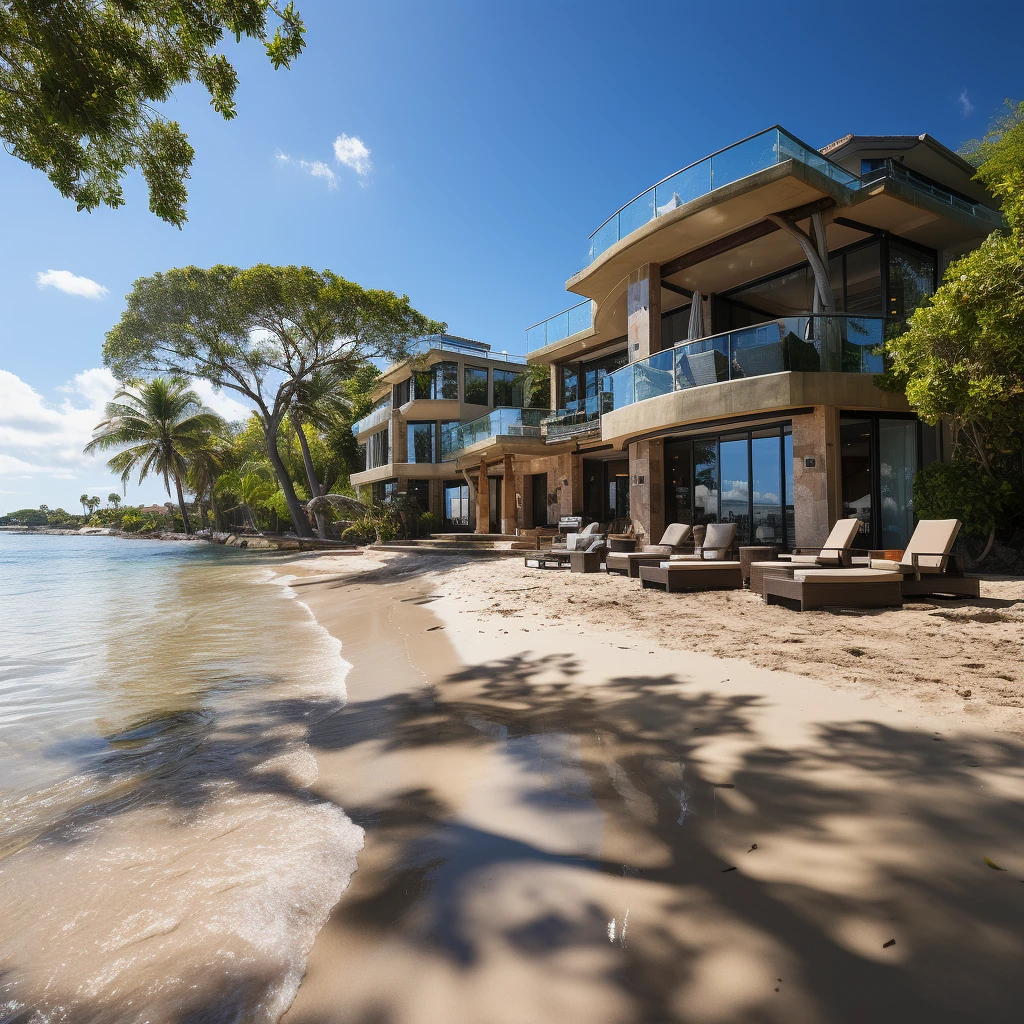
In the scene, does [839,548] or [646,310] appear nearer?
[839,548]

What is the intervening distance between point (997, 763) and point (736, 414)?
30.9 ft

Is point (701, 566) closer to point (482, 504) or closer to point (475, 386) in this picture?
point (482, 504)

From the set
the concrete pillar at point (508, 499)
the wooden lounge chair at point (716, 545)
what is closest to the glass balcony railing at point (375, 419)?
the concrete pillar at point (508, 499)

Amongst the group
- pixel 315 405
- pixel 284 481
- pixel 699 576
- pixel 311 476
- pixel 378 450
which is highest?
pixel 315 405

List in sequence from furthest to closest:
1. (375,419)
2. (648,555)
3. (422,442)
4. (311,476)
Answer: (375,419), (311,476), (422,442), (648,555)

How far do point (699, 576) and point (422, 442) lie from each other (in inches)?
873

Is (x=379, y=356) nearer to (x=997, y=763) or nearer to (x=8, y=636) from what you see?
(x=8, y=636)

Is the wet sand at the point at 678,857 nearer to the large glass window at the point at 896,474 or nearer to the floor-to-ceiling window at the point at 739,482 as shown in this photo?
the floor-to-ceiling window at the point at 739,482

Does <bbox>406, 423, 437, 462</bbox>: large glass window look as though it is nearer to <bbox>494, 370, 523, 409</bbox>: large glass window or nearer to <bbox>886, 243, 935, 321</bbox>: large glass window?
<bbox>494, 370, 523, 409</bbox>: large glass window

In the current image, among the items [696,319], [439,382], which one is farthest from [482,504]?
[696,319]

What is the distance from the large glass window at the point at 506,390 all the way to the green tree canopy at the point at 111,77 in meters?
22.1

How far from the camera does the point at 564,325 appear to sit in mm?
19734

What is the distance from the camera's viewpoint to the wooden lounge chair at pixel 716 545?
986 cm

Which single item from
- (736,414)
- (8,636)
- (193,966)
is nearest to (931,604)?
(736,414)
